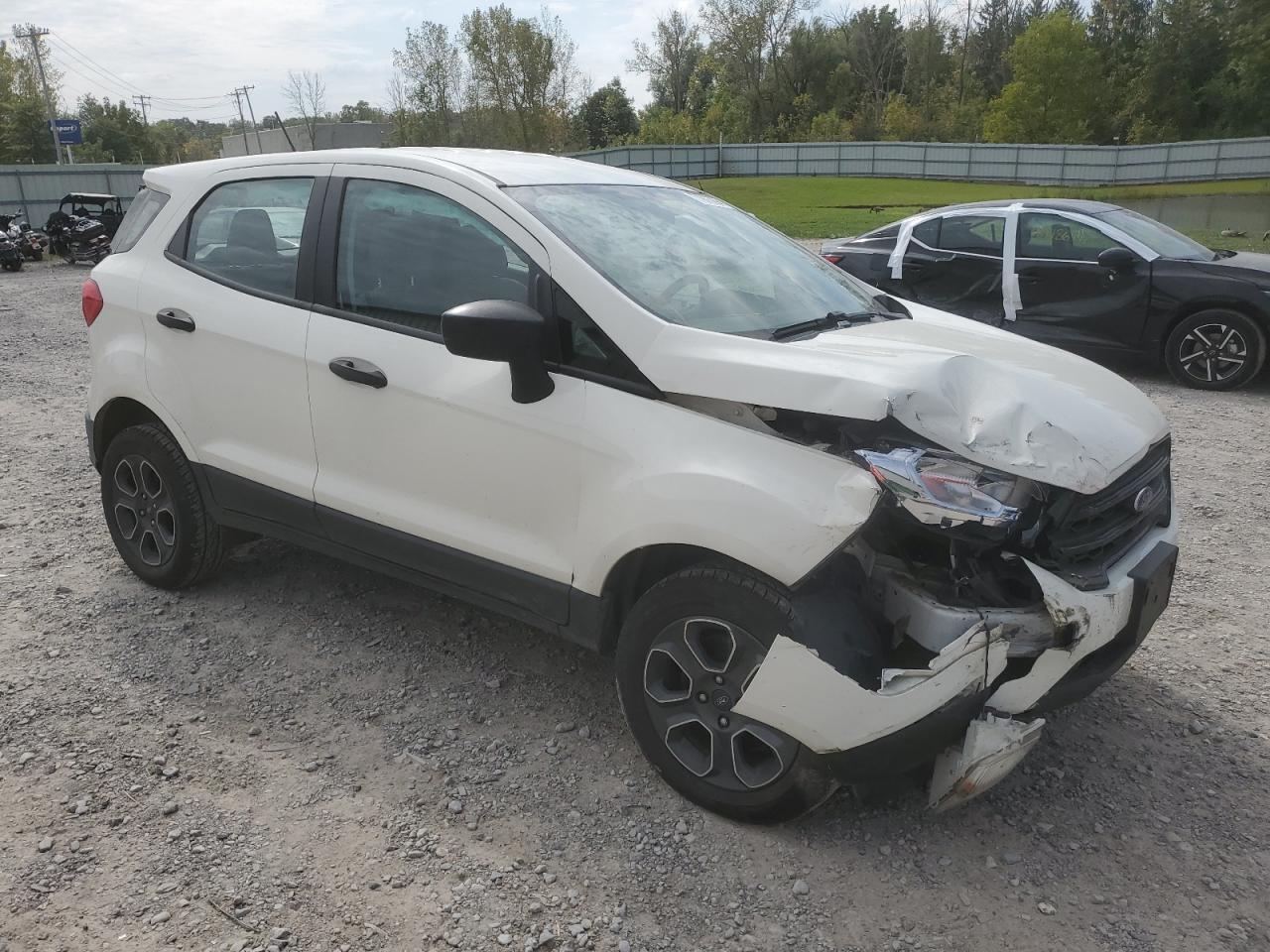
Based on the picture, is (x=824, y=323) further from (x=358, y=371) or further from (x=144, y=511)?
(x=144, y=511)

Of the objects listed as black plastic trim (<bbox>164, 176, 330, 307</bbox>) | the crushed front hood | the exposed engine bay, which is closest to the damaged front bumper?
the exposed engine bay

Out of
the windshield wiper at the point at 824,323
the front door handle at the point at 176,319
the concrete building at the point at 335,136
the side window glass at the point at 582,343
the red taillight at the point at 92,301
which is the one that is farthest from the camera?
the concrete building at the point at 335,136

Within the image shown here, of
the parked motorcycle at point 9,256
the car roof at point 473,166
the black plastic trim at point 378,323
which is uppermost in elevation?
the car roof at point 473,166

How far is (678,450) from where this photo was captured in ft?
8.87

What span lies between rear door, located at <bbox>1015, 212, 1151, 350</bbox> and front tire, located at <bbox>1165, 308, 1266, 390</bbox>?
340 mm

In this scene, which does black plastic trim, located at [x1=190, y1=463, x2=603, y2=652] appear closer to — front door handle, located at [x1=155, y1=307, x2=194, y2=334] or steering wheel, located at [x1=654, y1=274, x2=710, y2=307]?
front door handle, located at [x1=155, y1=307, x2=194, y2=334]

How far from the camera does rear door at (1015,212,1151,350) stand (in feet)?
27.3

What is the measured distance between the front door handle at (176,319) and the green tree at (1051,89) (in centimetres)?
6413

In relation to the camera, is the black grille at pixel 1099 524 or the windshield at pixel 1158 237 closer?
the black grille at pixel 1099 524

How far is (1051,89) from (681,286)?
220 ft

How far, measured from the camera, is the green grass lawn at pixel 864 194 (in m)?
26.4

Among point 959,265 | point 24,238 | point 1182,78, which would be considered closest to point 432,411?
point 959,265

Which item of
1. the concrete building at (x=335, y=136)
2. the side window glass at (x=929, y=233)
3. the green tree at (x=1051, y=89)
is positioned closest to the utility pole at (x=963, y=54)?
the green tree at (x=1051, y=89)

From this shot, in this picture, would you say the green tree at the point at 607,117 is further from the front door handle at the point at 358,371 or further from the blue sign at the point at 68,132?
the front door handle at the point at 358,371
